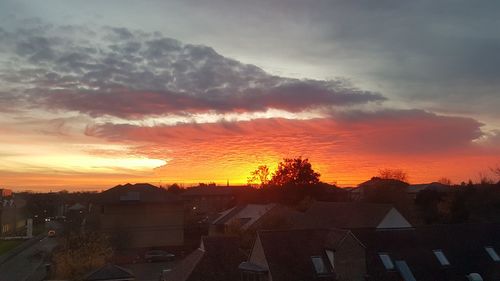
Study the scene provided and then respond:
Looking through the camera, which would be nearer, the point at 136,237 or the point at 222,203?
the point at 136,237

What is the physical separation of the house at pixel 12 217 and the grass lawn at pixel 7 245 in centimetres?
1034

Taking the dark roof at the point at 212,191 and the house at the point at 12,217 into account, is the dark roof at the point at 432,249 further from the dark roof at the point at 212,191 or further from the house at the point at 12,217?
the dark roof at the point at 212,191

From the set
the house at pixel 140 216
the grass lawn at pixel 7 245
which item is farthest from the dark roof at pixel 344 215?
the grass lawn at pixel 7 245

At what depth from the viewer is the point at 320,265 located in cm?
3100

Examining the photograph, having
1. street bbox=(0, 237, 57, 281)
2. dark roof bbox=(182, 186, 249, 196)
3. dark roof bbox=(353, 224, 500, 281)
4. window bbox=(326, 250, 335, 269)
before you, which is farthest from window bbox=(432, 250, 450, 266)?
dark roof bbox=(182, 186, 249, 196)

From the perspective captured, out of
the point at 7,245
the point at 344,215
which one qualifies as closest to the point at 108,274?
the point at 344,215

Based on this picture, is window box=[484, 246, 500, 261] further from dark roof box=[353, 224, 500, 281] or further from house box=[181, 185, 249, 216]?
house box=[181, 185, 249, 216]

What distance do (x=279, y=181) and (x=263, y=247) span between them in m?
54.2

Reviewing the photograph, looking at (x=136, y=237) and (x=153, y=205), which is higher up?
(x=153, y=205)

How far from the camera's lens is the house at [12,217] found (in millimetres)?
85750

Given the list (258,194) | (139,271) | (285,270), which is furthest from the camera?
(258,194)

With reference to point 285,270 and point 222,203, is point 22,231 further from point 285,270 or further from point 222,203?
point 285,270

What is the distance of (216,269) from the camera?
101ft

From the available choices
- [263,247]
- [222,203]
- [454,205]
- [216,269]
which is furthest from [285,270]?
[222,203]
